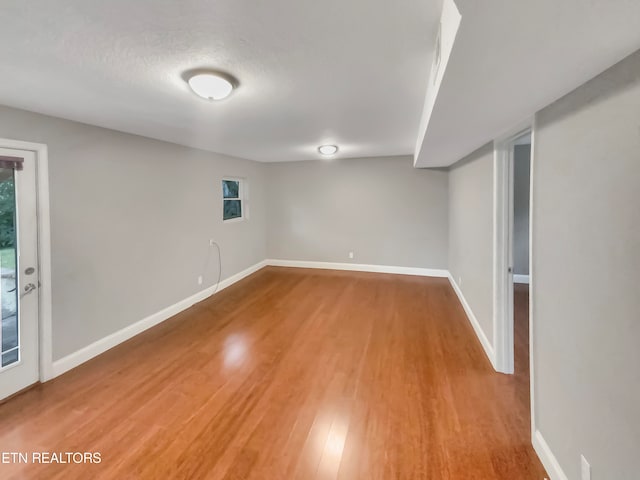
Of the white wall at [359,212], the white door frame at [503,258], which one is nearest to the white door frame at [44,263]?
the white door frame at [503,258]

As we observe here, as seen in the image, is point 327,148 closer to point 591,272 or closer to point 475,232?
point 475,232

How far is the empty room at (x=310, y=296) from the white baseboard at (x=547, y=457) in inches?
0.4

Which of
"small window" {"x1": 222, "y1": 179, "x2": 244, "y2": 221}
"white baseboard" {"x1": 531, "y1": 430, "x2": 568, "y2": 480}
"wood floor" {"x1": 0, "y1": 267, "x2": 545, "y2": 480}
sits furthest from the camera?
"small window" {"x1": 222, "y1": 179, "x2": 244, "y2": 221}

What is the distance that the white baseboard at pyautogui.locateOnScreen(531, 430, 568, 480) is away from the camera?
5.09 ft

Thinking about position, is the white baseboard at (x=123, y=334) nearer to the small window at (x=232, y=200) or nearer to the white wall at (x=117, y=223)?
the white wall at (x=117, y=223)

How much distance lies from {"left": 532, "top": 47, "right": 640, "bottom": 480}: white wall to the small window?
15.2 ft

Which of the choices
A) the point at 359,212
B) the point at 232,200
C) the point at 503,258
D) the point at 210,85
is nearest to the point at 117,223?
the point at 210,85

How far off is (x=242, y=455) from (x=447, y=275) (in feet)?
16.0

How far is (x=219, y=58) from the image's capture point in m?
1.63

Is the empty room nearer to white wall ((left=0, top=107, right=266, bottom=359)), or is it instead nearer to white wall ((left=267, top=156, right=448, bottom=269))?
white wall ((left=0, top=107, right=266, bottom=359))

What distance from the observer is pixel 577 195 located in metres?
1.36

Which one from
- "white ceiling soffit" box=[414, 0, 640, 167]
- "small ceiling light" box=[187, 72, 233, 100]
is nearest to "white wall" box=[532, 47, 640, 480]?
"white ceiling soffit" box=[414, 0, 640, 167]

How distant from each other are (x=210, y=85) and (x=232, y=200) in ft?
12.7

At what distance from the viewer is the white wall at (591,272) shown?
41.4 inches
